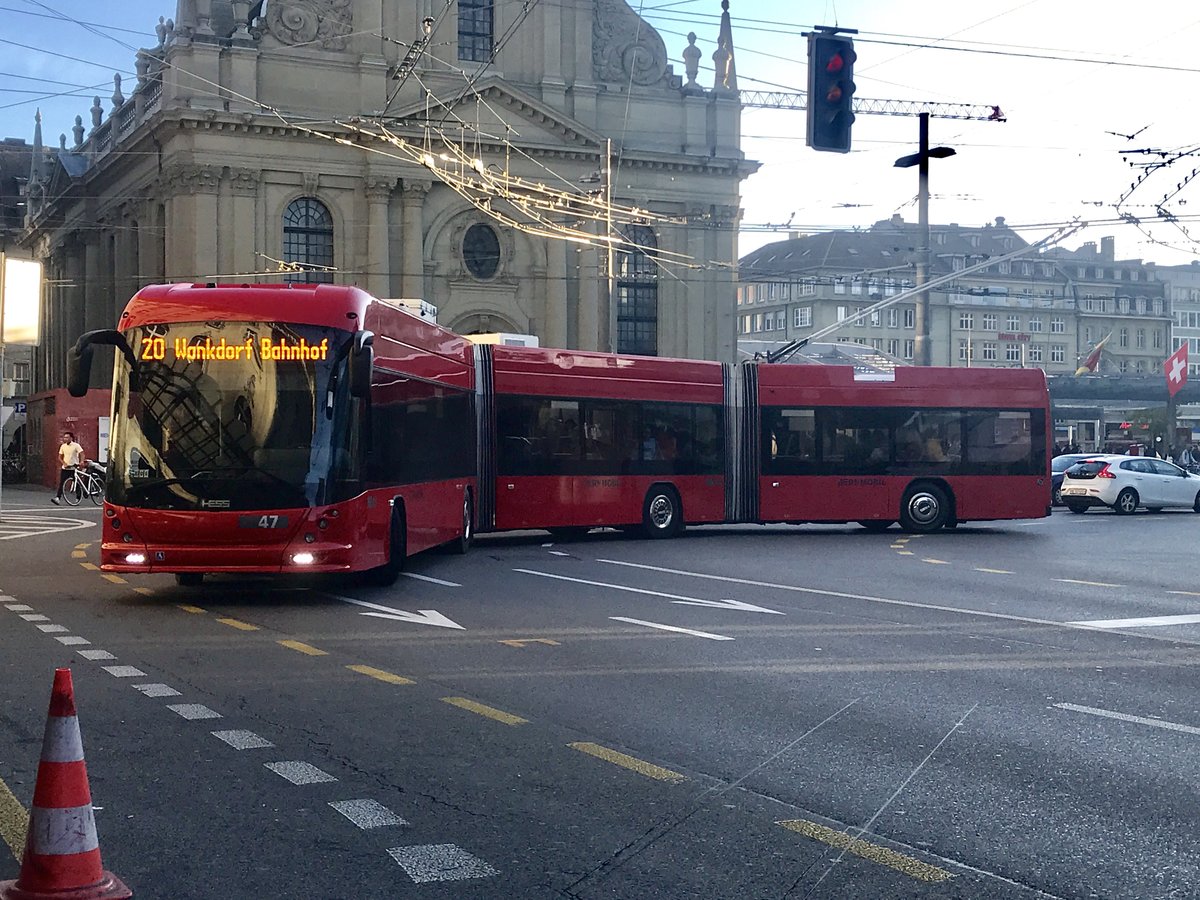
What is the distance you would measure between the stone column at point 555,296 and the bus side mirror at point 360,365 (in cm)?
4521

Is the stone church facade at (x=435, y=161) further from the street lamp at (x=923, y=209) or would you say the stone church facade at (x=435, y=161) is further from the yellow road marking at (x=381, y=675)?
the yellow road marking at (x=381, y=675)

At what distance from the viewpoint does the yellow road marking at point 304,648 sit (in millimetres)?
11163

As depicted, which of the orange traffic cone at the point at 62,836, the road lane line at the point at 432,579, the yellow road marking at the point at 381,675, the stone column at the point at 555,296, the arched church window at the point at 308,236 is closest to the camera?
the orange traffic cone at the point at 62,836

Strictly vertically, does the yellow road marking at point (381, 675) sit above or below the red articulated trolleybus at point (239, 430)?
below

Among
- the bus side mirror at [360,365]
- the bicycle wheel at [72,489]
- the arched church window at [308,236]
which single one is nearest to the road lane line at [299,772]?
the bus side mirror at [360,365]

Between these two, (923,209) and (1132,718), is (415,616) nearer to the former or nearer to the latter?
(1132,718)

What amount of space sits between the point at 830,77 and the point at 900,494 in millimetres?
10982

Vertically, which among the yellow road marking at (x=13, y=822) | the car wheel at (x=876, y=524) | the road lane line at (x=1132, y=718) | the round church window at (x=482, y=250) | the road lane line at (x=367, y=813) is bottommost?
the car wheel at (x=876, y=524)

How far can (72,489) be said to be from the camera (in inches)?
1674

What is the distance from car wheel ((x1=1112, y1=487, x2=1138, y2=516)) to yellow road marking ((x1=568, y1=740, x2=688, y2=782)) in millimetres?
31343

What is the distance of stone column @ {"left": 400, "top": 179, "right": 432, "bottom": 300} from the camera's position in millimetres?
57312

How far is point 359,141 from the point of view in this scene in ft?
181

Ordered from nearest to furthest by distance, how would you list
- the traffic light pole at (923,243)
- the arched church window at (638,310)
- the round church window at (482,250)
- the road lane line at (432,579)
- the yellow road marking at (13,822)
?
the yellow road marking at (13,822) → the road lane line at (432,579) → the traffic light pole at (923,243) → the round church window at (482,250) → the arched church window at (638,310)

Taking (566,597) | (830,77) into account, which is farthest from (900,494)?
(566,597)
